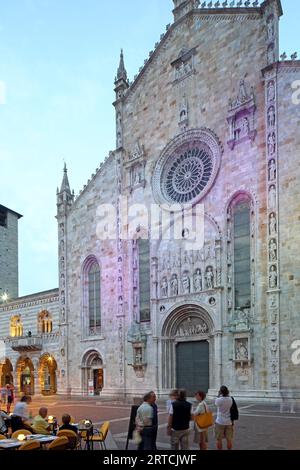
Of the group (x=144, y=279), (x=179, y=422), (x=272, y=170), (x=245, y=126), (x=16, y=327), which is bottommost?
(x=16, y=327)

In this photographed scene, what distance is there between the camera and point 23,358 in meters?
42.7

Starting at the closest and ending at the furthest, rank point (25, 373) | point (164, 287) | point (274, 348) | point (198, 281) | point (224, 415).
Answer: point (224, 415) → point (274, 348) → point (198, 281) → point (164, 287) → point (25, 373)

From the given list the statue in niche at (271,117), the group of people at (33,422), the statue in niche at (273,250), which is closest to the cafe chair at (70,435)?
the group of people at (33,422)

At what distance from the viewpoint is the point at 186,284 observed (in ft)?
95.2

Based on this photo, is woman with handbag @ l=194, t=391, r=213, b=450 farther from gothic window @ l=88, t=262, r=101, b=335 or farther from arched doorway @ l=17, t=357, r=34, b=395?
arched doorway @ l=17, t=357, r=34, b=395

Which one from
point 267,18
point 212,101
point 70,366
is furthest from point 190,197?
point 70,366

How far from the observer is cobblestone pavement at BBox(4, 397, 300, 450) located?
1355cm

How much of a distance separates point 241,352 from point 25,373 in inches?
983

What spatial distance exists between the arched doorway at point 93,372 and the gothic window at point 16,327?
11.3 metres

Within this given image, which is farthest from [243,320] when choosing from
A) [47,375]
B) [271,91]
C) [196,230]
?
[47,375]

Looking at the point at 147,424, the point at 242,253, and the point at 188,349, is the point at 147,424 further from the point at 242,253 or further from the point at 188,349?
the point at 188,349
